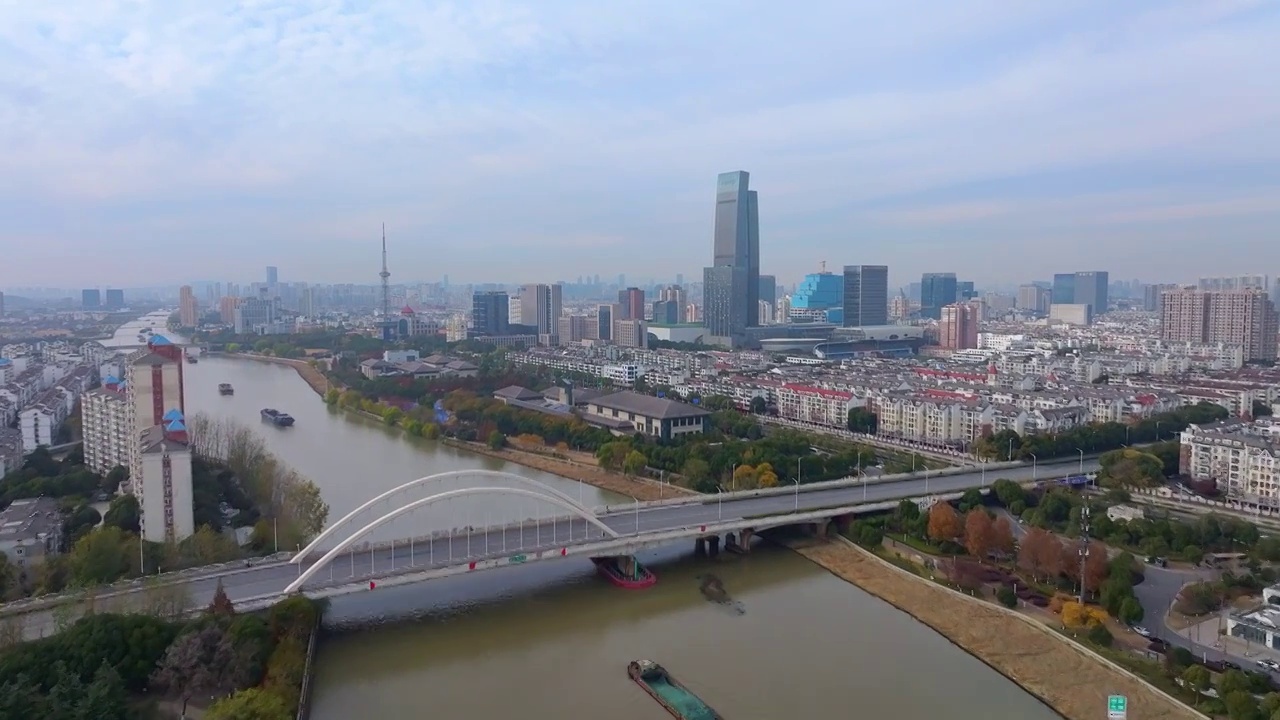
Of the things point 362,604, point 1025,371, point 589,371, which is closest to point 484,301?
point 589,371

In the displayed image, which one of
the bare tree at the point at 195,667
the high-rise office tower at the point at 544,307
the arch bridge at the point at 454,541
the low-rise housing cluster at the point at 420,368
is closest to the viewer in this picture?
the bare tree at the point at 195,667

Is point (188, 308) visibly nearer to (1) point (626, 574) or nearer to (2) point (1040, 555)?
(1) point (626, 574)

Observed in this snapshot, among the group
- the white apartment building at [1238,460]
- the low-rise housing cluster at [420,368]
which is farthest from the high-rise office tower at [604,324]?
the white apartment building at [1238,460]

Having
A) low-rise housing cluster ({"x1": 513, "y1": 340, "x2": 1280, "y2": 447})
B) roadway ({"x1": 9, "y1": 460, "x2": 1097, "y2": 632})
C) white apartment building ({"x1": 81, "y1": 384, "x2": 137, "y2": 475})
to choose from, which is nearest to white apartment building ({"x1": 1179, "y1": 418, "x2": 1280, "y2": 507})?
low-rise housing cluster ({"x1": 513, "y1": 340, "x2": 1280, "y2": 447})

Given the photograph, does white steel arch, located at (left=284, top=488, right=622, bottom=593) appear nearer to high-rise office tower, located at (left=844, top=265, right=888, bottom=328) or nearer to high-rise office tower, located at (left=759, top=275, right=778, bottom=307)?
high-rise office tower, located at (left=844, top=265, right=888, bottom=328)

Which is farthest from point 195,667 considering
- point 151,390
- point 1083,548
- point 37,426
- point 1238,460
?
point 1238,460

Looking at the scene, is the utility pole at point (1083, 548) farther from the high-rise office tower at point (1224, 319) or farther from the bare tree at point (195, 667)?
the high-rise office tower at point (1224, 319)

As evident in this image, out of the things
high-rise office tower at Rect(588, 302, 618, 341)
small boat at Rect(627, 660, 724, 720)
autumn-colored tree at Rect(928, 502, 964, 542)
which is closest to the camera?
small boat at Rect(627, 660, 724, 720)
